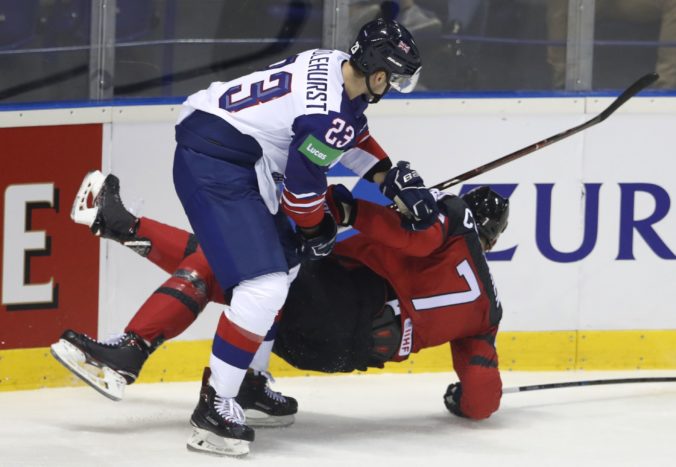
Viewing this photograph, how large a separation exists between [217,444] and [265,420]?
46 centimetres

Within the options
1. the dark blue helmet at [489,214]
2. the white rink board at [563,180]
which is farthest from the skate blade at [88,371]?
the white rink board at [563,180]

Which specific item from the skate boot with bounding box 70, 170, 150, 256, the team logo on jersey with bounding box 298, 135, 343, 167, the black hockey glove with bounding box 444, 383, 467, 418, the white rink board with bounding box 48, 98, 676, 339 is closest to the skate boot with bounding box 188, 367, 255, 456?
the skate boot with bounding box 70, 170, 150, 256

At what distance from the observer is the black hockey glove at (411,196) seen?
13.0 ft

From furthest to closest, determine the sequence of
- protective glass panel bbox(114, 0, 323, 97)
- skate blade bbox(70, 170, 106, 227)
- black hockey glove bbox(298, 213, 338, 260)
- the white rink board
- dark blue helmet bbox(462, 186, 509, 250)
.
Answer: the white rink board
protective glass panel bbox(114, 0, 323, 97)
dark blue helmet bbox(462, 186, 509, 250)
skate blade bbox(70, 170, 106, 227)
black hockey glove bbox(298, 213, 338, 260)

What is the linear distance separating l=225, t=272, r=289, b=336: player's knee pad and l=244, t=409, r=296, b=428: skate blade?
0.56 meters

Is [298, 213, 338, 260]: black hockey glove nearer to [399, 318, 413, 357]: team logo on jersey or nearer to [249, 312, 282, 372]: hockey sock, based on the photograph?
[249, 312, 282, 372]: hockey sock

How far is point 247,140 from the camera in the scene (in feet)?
12.7

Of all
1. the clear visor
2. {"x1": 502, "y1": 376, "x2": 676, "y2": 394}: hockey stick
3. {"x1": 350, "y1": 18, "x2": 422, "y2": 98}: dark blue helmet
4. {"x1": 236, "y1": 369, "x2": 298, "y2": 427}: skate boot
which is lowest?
{"x1": 502, "y1": 376, "x2": 676, "y2": 394}: hockey stick

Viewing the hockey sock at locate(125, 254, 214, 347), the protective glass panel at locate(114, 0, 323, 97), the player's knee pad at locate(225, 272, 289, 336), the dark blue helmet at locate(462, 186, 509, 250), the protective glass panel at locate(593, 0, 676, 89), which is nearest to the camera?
the player's knee pad at locate(225, 272, 289, 336)

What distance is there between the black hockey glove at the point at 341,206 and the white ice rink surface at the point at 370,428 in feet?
2.17

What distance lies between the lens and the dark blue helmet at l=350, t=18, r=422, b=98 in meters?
3.75

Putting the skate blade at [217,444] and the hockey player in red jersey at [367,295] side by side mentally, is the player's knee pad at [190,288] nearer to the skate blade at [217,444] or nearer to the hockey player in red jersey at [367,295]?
the hockey player in red jersey at [367,295]

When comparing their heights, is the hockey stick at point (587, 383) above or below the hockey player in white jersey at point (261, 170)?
below

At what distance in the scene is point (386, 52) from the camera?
148 inches
